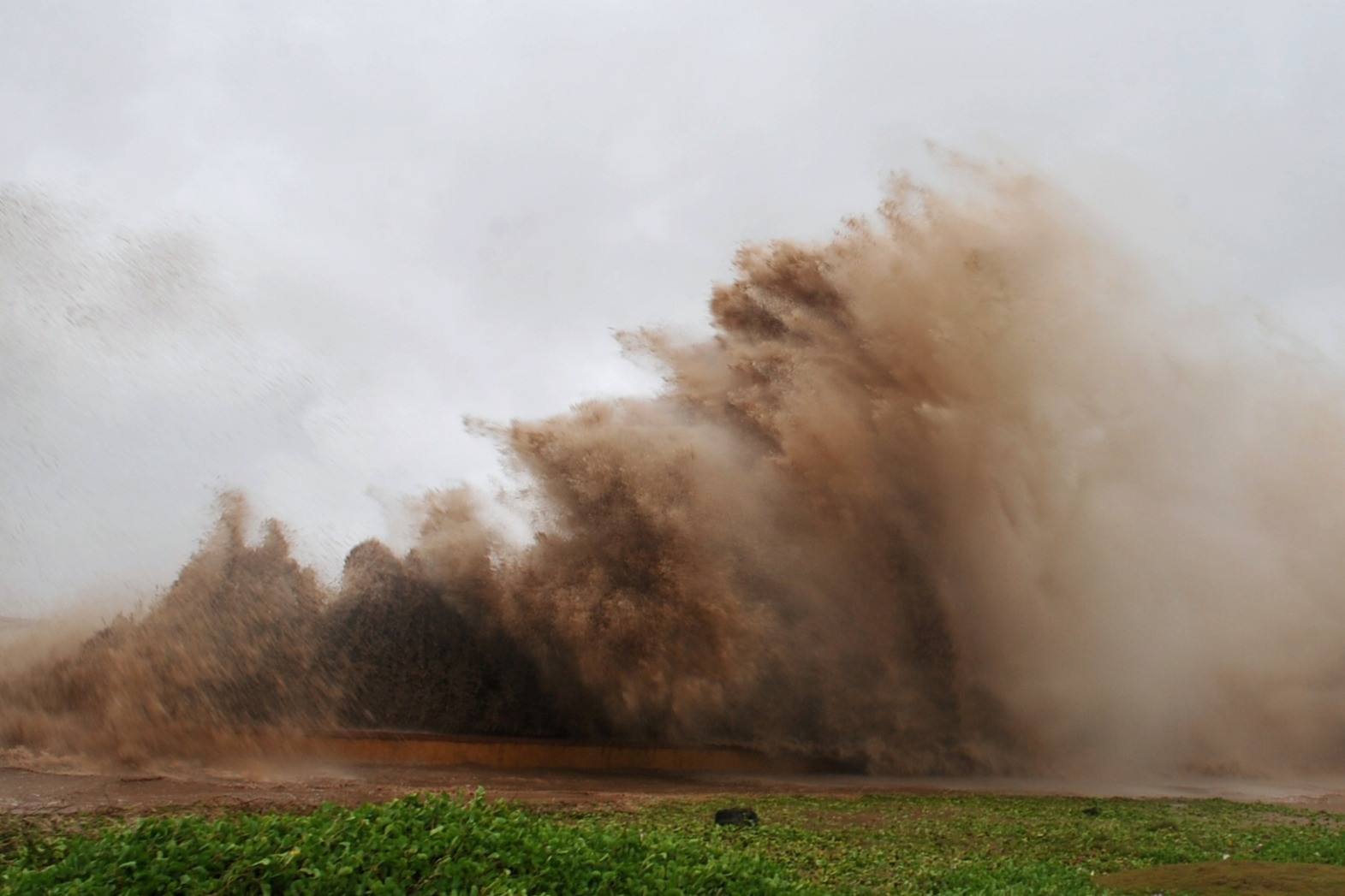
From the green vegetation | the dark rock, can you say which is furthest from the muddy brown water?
the dark rock

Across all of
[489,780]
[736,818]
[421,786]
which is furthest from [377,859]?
[489,780]

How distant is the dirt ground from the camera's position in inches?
419

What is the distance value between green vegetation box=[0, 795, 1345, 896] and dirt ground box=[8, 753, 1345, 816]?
1.75 meters

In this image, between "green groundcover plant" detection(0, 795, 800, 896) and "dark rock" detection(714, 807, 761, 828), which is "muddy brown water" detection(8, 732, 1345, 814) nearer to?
"green groundcover plant" detection(0, 795, 800, 896)

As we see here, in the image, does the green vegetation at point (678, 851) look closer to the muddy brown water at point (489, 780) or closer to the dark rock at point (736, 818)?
the dark rock at point (736, 818)

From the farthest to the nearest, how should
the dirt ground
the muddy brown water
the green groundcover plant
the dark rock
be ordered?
1. the muddy brown water
2. the dark rock
3. the dirt ground
4. the green groundcover plant

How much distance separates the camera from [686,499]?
18.8 m

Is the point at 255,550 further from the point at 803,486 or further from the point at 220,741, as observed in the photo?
the point at 803,486

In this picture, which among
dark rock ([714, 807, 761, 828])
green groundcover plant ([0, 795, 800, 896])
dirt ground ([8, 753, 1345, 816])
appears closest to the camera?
green groundcover plant ([0, 795, 800, 896])

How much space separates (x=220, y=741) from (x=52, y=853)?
10396mm

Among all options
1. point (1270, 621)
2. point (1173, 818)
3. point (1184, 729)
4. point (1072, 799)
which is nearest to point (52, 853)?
point (1173, 818)

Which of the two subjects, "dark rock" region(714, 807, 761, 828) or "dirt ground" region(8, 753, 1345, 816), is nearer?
"dirt ground" region(8, 753, 1345, 816)

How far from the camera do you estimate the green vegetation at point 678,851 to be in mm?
5246

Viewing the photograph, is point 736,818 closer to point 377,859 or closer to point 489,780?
point 489,780
